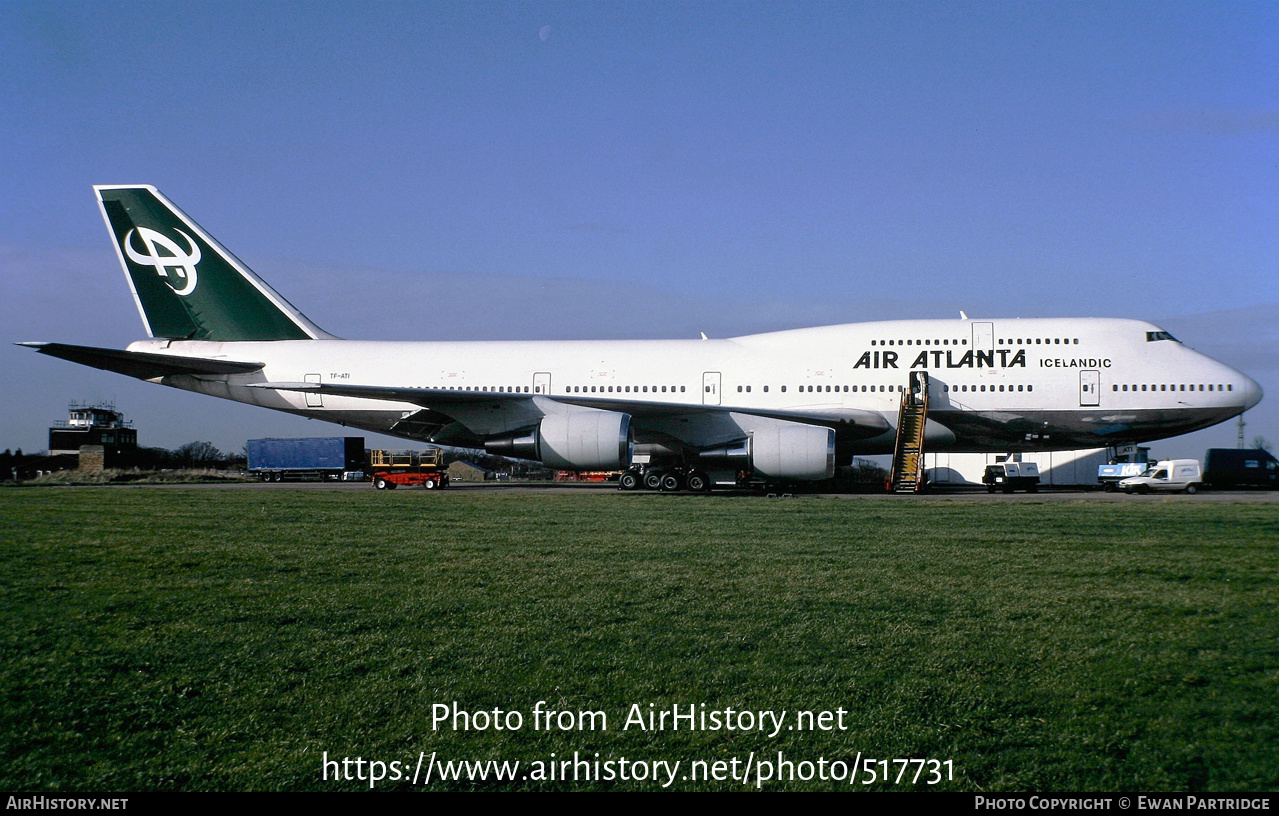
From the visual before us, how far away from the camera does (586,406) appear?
20344 mm

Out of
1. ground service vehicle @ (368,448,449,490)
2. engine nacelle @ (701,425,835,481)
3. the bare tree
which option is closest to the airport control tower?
the bare tree

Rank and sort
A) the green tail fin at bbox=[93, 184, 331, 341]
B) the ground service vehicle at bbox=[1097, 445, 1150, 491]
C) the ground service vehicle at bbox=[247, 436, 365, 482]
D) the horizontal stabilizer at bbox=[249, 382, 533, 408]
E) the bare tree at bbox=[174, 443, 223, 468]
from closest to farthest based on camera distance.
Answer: the horizontal stabilizer at bbox=[249, 382, 533, 408], the green tail fin at bbox=[93, 184, 331, 341], the ground service vehicle at bbox=[1097, 445, 1150, 491], the ground service vehicle at bbox=[247, 436, 365, 482], the bare tree at bbox=[174, 443, 223, 468]

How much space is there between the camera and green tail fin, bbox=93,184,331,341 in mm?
22234

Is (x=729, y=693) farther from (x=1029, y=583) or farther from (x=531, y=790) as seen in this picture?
(x=1029, y=583)

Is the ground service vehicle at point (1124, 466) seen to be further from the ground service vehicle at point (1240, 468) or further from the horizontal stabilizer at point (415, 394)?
the horizontal stabilizer at point (415, 394)

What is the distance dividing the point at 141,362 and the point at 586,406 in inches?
435

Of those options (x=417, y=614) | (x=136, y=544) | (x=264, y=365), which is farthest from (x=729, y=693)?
(x=264, y=365)

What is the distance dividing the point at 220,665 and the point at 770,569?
178 inches

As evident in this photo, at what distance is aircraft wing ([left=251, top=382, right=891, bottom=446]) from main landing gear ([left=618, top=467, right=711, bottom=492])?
1.06 meters

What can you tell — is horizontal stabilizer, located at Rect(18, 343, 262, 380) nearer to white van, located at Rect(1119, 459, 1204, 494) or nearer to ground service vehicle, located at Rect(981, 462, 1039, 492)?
ground service vehicle, located at Rect(981, 462, 1039, 492)

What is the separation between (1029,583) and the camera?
21.7 feet

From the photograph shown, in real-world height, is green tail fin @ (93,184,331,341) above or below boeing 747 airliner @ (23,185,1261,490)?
above

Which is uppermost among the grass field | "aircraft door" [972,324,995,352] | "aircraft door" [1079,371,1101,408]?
"aircraft door" [972,324,995,352]

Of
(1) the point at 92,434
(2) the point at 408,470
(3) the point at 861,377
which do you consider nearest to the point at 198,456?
(1) the point at 92,434
